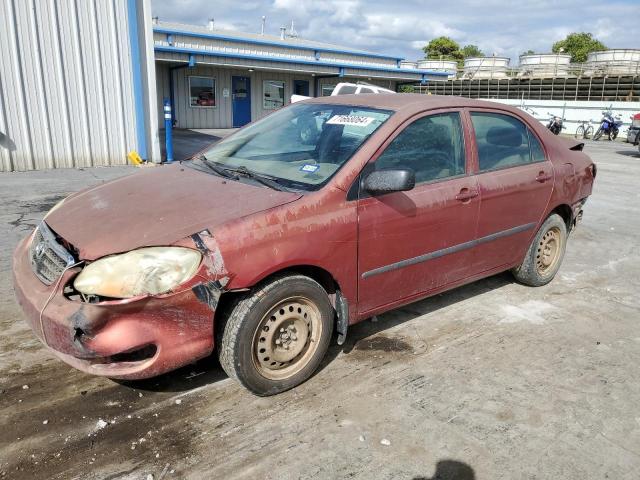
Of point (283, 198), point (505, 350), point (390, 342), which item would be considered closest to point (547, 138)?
point (505, 350)

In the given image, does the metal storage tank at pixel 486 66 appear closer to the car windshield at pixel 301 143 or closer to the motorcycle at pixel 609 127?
the motorcycle at pixel 609 127

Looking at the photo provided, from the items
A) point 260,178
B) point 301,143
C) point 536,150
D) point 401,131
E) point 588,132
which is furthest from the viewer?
point 588,132

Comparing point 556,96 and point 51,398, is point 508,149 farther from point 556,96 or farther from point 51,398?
point 556,96

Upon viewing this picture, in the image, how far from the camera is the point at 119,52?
32.1 ft

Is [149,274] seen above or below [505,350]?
above

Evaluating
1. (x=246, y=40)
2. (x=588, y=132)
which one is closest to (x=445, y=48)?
(x=588, y=132)

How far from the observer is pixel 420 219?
338 cm

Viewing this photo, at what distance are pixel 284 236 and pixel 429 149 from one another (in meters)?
1.39

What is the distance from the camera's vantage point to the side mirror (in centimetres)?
299

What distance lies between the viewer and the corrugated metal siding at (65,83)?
28.9ft

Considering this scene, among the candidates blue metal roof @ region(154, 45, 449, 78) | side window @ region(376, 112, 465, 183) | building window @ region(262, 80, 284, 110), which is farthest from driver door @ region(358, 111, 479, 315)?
building window @ region(262, 80, 284, 110)

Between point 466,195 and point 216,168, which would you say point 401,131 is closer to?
point 466,195

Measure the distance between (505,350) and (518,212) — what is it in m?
1.19

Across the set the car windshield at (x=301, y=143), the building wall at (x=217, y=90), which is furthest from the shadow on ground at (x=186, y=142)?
the car windshield at (x=301, y=143)
